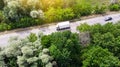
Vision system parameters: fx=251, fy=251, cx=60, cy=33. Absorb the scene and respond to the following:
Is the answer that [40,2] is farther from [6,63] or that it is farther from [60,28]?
[6,63]

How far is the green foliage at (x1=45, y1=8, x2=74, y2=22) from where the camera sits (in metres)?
52.2

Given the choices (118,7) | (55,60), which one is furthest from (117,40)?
(118,7)

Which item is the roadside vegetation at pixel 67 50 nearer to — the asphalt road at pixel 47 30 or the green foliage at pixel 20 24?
the asphalt road at pixel 47 30

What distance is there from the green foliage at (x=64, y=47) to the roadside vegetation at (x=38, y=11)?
10.0 meters

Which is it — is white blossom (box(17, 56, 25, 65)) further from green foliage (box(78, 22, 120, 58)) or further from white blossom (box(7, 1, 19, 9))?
white blossom (box(7, 1, 19, 9))

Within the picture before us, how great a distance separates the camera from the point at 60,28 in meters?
51.1

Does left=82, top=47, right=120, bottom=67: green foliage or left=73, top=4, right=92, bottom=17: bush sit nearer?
left=82, top=47, right=120, bottom=67: green foliage

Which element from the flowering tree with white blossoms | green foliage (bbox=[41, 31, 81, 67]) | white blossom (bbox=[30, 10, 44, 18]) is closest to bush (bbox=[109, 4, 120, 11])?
white blossom (bbox=[30, 10, 44, 18])

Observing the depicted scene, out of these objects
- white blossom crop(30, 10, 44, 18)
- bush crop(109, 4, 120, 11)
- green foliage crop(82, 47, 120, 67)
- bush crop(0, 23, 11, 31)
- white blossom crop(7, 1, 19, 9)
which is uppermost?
white blossom crop(7, 1, 19, 9)

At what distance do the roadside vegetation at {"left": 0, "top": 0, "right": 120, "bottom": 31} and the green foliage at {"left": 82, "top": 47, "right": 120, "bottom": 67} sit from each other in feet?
50.0

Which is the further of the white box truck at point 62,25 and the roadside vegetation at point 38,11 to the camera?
the roadside vegetation at point 38,11

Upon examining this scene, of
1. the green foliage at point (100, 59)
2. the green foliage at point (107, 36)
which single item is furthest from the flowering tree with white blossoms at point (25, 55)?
the green foliage at point (107, 36)

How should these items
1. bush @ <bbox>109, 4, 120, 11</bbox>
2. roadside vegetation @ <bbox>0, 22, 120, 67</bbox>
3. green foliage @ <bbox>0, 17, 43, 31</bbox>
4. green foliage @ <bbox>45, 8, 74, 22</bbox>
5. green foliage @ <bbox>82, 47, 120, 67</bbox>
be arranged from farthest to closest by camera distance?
1. bush @ <bbox>109, 4, 120, 11</bbox>
2. green foliage @ <bbox>45, 8, 74, 22</bbox>
3. green foliage @ <bbox>0, 17, 43, 31</bbox>
4. roadside vegetation @ <bbox>0, 22, 120, 67</bbox>
5. green foliage @ <bbox>82, 47, 120, 67</bbox>

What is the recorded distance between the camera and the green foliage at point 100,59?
126ft
